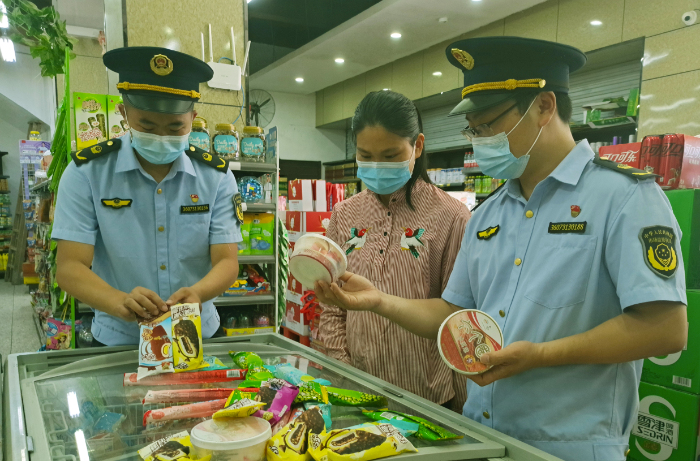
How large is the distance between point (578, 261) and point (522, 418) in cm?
39

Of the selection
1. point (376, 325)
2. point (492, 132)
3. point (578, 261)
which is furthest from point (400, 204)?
point (578, 261)

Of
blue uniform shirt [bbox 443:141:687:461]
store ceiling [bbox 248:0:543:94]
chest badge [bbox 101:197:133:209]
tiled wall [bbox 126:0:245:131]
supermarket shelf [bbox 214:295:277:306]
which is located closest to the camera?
blue uniform shirt [bbox 443:141:687:461]

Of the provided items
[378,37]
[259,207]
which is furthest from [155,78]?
[378,37]

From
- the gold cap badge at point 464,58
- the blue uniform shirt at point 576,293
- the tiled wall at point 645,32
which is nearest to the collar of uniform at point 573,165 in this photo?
the blue uniform shirt at point 576,293

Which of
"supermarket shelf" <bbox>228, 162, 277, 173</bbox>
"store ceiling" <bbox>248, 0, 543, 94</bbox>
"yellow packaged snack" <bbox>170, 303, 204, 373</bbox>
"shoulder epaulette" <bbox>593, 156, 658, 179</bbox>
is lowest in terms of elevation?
"yellow packaged snack" <bbox>170, 303, 204, 373</bbox>

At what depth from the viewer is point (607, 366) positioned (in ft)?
3.53

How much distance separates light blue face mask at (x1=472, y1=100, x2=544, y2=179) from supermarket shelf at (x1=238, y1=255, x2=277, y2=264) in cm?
273

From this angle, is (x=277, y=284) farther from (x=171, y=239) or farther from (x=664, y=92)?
(x=664, y=92)

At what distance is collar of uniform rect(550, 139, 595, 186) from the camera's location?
1.16m

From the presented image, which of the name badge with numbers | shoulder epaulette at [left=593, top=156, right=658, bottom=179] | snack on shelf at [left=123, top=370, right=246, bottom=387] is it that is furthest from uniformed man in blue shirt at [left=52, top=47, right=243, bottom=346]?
shoulder epaulette at [left=593, top=156, right=658, bottom=179]

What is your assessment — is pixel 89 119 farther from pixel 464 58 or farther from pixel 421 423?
pixel 421 423

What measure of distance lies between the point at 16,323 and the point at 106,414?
6.98 meters

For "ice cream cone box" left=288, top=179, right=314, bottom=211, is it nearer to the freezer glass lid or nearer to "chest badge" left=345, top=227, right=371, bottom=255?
"chest badge" left=345, top=227, right=371, bottom=255

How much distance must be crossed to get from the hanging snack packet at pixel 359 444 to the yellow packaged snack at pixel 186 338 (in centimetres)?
59
